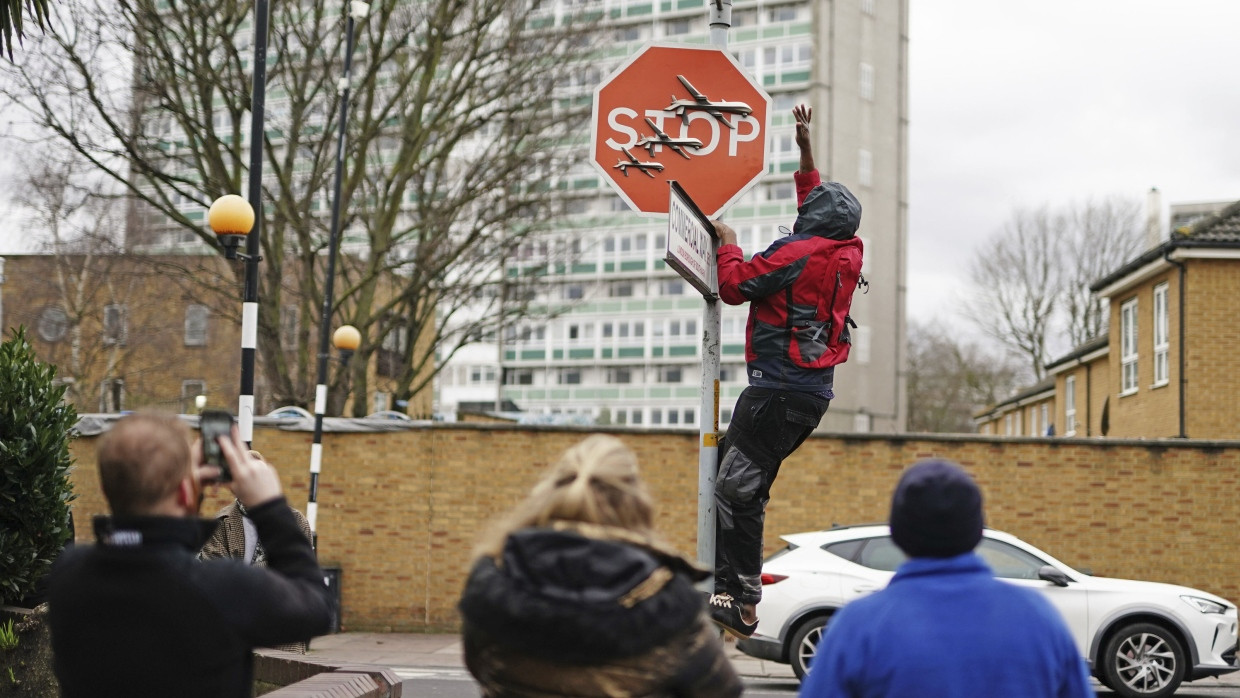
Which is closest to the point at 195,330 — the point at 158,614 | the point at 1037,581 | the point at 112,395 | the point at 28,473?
the point at 112,395

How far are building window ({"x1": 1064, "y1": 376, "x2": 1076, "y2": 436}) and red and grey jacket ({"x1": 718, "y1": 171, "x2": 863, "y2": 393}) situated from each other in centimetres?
3670

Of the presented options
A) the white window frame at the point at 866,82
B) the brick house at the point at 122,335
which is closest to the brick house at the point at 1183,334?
the brick house at the point at 122,335

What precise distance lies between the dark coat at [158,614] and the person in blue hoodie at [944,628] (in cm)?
121

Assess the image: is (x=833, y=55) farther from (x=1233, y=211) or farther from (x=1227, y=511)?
(x=1227, y=511)

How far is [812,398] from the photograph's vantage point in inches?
189

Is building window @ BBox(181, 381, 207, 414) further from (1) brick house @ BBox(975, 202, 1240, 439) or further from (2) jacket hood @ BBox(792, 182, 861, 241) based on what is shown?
(2) jacket hood @ BBox(792, 182, 861, 241)

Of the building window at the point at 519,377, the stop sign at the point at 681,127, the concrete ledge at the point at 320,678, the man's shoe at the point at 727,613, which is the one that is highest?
the building window at the point at 519,377

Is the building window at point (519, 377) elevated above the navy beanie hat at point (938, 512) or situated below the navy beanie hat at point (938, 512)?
above

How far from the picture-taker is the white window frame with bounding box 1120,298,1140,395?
1178 inches

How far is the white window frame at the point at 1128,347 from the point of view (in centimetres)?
2992

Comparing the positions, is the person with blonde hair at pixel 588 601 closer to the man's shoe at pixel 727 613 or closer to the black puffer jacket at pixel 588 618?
the black puffer jacket at pixel 588 618

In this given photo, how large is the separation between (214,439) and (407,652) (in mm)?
13213

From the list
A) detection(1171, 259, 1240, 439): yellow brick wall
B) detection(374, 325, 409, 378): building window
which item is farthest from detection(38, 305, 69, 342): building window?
detection(1171, 259, 1240, 439): yellow brick wall

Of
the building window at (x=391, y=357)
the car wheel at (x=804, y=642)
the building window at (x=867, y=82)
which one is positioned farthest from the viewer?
the building window at (x=867, y=82)
